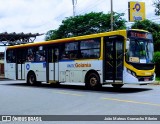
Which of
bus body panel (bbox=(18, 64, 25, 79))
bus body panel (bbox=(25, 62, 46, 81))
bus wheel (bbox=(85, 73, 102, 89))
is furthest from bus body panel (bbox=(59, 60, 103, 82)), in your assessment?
bus body panel (bbox=(18, 64, 25, 79))

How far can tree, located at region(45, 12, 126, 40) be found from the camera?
52.5 m

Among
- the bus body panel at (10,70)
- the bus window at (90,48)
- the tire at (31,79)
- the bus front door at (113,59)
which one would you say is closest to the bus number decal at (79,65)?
the bus window at (90,48)

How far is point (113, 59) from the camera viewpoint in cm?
1725

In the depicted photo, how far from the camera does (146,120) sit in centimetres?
930

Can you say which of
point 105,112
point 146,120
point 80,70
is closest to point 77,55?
point 80,70

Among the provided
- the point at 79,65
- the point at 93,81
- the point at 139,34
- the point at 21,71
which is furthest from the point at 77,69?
the point at 21,71

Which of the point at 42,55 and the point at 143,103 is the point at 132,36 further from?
the point at 42,55

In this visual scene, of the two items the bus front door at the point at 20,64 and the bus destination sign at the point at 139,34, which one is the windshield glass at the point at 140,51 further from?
the bus front door at the point at 20,64

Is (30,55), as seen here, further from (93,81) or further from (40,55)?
(93,81)

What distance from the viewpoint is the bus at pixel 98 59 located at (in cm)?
1677

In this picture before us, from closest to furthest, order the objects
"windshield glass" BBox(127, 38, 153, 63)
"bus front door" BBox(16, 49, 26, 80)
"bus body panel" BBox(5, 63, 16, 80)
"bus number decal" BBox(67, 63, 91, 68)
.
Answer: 1. "windshield glass" BBox(127, 38, 153, 63)
2. "bus number decal" BBox(67, 63, 91, 68)
3. "bus front door" BBox(16, 49, 26, 80)
4. "bus body panel" BBox(5, 63, 16, 80)

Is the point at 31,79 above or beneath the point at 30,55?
beneath

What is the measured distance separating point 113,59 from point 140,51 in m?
1.35

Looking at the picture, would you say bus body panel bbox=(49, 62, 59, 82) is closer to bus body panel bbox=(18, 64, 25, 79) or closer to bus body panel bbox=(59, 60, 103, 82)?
bus body panel bbox=(59, 60, 103, 82)
